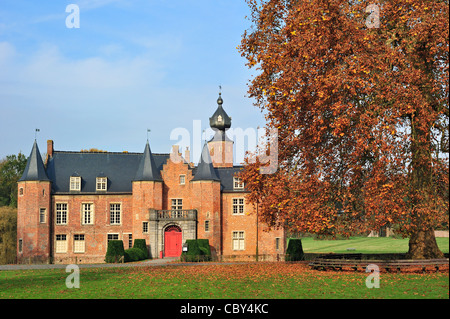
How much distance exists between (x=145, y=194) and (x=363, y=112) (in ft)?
90.7

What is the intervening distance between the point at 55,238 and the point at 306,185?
30318mm

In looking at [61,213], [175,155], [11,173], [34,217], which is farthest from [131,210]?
[11,173]

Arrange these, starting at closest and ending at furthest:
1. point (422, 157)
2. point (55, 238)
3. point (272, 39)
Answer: point (422, 157) < point (272, 39) < point (55, 238)

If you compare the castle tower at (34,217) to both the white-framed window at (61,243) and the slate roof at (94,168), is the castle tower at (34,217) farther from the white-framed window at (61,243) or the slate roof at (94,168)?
the slate roof at (94,168)

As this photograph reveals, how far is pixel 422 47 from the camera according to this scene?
21141mm

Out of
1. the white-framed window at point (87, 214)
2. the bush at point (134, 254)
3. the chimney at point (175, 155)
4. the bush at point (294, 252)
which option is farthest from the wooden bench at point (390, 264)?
the white-framed window at point (87, 214)

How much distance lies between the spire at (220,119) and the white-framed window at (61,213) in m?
18.5

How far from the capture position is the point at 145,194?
46062 millimetres

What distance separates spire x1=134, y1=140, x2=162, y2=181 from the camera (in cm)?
4644

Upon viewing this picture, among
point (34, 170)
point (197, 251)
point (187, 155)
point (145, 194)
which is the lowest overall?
point (197, 251)

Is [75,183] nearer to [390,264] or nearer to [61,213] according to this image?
[61,213]
